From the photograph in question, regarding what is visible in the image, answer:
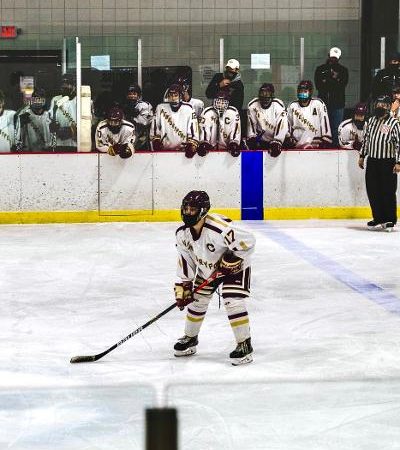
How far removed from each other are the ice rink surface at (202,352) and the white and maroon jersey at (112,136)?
1.75m

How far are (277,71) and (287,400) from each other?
9456 mm

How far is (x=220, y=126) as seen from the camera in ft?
37.3

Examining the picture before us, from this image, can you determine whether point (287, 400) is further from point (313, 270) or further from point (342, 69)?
point (342, 69)

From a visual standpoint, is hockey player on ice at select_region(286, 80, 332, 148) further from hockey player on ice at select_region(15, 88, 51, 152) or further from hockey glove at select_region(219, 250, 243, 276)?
hockey glove at select_region(219, 250, 243, 276)

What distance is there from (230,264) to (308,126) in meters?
6.74

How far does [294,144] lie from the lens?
11469mm

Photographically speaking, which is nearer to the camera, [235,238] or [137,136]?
[235,238]

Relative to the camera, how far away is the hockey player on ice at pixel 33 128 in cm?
1122

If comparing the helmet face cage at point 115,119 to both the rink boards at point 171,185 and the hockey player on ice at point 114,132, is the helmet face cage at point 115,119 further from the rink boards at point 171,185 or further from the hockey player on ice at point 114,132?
the rink boards at point 171,185

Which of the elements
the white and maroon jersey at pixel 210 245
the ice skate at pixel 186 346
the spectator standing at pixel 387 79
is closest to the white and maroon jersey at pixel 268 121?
the spectator standing at pixel 387 79

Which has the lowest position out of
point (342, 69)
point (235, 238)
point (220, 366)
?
point (220, 366)

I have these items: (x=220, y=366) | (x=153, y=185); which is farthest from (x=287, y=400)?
(x=153, y=185)

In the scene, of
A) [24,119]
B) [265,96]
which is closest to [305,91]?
[265,96]

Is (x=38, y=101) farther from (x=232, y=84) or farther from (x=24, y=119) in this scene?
(x=232, y=84)
